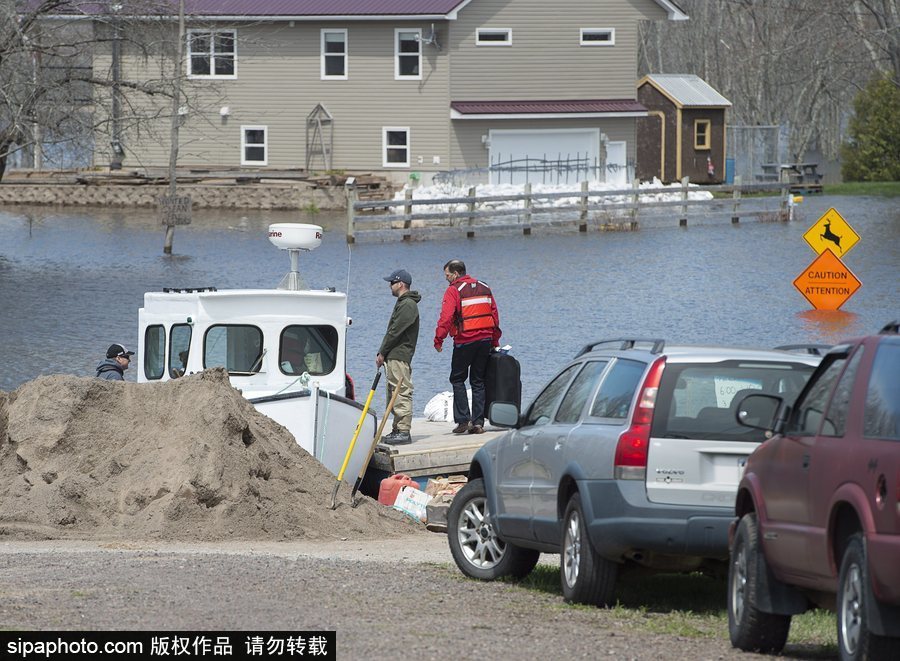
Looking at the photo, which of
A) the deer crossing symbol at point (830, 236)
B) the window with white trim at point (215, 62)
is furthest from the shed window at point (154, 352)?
the window with white trim at point (215, 62)

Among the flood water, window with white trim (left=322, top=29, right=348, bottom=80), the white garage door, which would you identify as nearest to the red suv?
the flood water

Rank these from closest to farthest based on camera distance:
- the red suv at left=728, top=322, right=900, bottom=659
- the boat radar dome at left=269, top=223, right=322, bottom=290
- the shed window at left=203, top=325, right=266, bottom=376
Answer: the red suv at left=728, top=322, right=900, bottom=659
the shed window at left=203, top=325, right=266, bottom=376
the boat radar dome at left=269, top=223, right=322, bottom=290

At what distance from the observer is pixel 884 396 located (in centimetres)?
657

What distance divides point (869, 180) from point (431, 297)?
38.3 m

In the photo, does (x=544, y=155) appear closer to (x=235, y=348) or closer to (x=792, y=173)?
(x=792, y=173)

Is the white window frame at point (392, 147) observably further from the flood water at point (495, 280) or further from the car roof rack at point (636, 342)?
the car roof rack at point (636, 342)

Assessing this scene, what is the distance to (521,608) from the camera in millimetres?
9266

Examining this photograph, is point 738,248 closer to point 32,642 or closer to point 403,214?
point 403,214

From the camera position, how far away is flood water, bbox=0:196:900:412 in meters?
28.7

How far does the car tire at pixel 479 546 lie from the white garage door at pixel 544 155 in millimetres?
44959

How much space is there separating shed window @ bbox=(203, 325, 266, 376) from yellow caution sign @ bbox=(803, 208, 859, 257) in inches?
365

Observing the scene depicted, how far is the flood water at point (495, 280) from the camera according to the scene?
28.7m

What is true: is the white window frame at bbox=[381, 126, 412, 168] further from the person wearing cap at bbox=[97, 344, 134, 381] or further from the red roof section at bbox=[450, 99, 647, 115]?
the person wearing cap at bbox=[97, 344, 134, 381]

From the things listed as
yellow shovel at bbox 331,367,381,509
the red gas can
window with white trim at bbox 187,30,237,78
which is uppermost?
window with white trim at bbox 187,30,237,78
